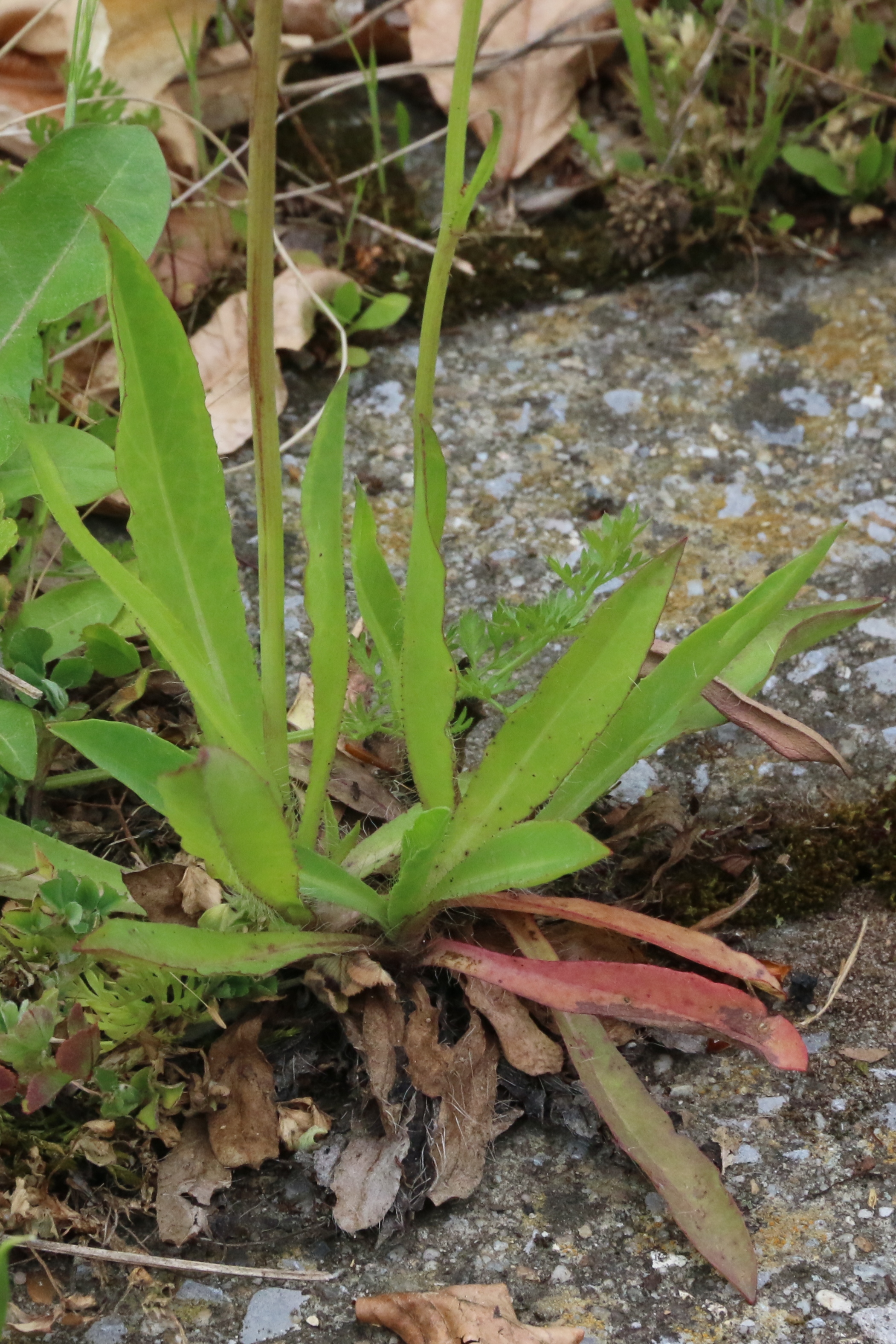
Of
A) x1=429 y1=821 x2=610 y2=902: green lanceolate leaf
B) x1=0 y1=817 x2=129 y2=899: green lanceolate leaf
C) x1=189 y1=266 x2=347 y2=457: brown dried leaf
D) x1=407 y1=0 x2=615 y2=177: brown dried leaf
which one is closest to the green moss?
x1=429 y1=821 x2=610 y2=902: green lanceolate leaf

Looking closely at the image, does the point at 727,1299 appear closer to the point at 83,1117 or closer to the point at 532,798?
the point at 532,798

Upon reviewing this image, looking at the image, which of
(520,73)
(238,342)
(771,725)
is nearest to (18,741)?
(771,725)

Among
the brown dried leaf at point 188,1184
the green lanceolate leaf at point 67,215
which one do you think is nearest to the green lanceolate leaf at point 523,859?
the brown dried leaf at point 188,1184

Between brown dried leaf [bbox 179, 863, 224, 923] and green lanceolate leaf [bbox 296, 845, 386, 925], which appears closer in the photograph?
green lanceolate leaf [bbox 296, 845, 386, 925]

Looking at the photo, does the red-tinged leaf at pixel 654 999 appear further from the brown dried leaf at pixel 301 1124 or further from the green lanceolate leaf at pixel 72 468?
the green lanceolate leaf at pixel 72 468

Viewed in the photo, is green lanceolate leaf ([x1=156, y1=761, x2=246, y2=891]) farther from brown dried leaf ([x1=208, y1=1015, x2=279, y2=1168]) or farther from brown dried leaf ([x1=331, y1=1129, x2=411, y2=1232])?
brown dried leaf ([x1=331, y1=1129, x2=411, y2=1232])

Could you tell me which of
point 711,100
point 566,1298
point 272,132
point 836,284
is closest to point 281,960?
point 566,1298
